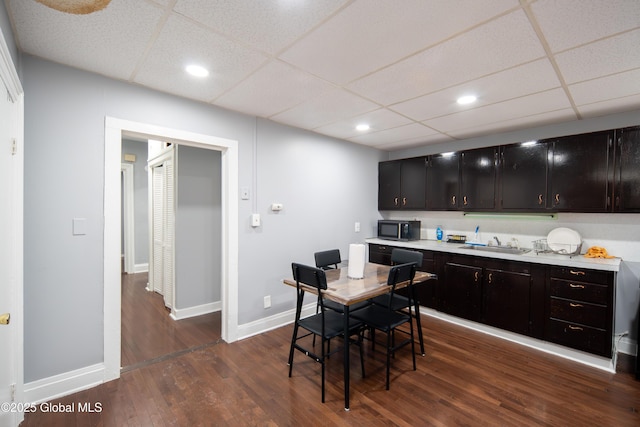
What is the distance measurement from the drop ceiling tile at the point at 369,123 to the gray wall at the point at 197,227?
1652 mm

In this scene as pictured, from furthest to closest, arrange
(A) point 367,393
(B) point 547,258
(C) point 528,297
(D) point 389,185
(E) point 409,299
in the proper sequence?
(D) point 389,185, (C) point 528,297, (B) point 547,258, (E) point 409,299, (A) point 367,393

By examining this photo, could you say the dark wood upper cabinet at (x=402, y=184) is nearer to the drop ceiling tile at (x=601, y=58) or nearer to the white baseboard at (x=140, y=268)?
the drop ceiling tile at (x=601, y=58)

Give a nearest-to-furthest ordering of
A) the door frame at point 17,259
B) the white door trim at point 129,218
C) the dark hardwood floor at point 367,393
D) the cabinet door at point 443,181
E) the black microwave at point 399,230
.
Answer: the door frame at point 17,259, the dark hardwood floor at point 367,393, the cabinet door at point 443,181, the black microwave at point 399,230, the white door trim at point 129,218

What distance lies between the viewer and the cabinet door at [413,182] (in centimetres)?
438

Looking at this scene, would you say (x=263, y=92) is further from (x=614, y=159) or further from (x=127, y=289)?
(x=127, y=289)

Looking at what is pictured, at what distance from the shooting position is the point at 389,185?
15.8 feet

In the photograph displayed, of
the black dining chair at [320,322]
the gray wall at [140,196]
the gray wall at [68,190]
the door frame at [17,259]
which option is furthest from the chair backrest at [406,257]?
the gray wall at [140,196]

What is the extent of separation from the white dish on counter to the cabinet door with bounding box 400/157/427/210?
1.58 metres

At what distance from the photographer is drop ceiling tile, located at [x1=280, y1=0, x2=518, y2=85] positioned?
1.49 meters

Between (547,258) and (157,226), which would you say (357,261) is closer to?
(547,258)

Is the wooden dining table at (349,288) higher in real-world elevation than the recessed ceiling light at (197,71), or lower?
lower

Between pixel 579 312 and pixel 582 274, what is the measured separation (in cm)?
38

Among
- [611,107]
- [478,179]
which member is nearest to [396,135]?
[478,179]

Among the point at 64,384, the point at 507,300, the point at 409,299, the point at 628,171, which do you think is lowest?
the point at 64,384
